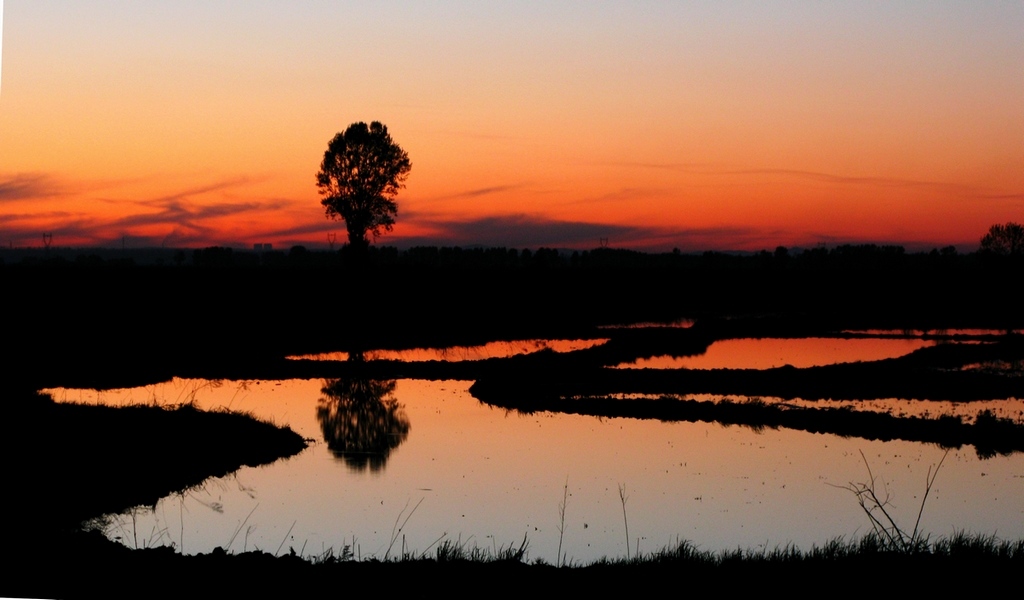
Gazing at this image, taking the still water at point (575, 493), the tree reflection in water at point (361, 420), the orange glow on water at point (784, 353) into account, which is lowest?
the still water at point (575, 493)

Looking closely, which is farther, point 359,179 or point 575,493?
point 359,179

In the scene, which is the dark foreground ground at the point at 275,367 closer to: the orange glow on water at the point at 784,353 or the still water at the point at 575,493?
the still water at the point at 575,493

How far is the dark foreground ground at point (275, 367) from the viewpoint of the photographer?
10.6m

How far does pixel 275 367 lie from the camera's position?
37094mm

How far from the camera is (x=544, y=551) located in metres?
14.7

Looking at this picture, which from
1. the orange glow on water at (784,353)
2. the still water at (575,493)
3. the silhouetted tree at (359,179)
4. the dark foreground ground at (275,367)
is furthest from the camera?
the silhouetted tree at (359,179)

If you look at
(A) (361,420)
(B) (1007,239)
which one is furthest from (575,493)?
(B) (1007,239)

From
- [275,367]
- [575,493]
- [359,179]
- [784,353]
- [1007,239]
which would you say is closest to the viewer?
[575,493]

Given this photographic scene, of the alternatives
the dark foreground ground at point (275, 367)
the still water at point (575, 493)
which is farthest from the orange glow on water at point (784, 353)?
the still water at point (575, 493)

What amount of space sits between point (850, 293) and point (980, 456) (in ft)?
235

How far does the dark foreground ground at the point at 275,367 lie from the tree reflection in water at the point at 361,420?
4.95ft

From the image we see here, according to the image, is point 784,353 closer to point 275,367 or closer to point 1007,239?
point 275,367

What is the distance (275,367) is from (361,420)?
11.3m

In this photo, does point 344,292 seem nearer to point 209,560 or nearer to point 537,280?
point 537,280
